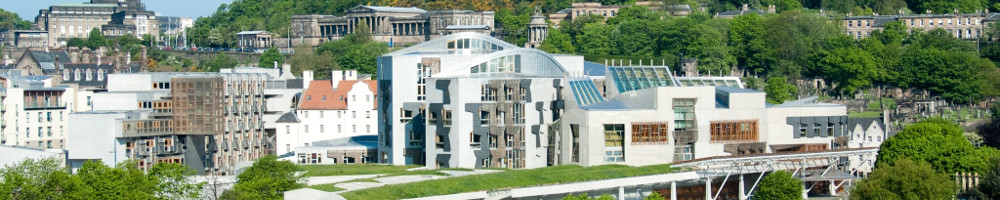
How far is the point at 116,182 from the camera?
8319cm

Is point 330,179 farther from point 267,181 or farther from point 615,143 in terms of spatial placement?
point 615,143

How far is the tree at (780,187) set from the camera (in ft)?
318

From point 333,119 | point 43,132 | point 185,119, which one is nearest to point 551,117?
point 185,119

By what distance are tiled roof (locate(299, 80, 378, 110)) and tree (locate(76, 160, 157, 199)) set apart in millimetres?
41131

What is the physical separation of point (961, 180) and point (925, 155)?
2271mm

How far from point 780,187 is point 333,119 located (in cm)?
3898

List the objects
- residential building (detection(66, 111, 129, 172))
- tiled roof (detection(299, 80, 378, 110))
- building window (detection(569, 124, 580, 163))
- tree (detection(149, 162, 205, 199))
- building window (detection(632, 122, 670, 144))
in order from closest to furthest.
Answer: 1. tree (detection(149, 162, 205, 199))
2. building window (detection(569, 124, 580, 163))
3. building window (detection(632, 122, 670, 144))
4. residential building (detection(66, 111, 129, 172))
5. tiled roof (detection(299, 80, 378, 110))

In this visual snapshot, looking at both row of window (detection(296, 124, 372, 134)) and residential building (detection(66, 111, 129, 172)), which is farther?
row of window (detection(296, 124, 372, 134))

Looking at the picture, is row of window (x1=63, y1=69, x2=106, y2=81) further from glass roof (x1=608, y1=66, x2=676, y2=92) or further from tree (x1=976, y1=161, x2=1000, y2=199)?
tree (x1=976, y1=161, x2=1000, y2=199)

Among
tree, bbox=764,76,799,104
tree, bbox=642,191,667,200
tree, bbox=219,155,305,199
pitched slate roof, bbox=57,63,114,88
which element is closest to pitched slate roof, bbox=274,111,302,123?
pitched slate roof, bbox=57,63,114,88

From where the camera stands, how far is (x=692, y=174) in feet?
316

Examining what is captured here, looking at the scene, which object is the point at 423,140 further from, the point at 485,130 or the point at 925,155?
the point at 925,155

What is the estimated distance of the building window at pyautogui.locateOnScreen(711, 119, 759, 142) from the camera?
10281 centimetres

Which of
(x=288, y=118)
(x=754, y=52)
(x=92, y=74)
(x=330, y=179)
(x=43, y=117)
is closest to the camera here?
(x=330, y=179)
